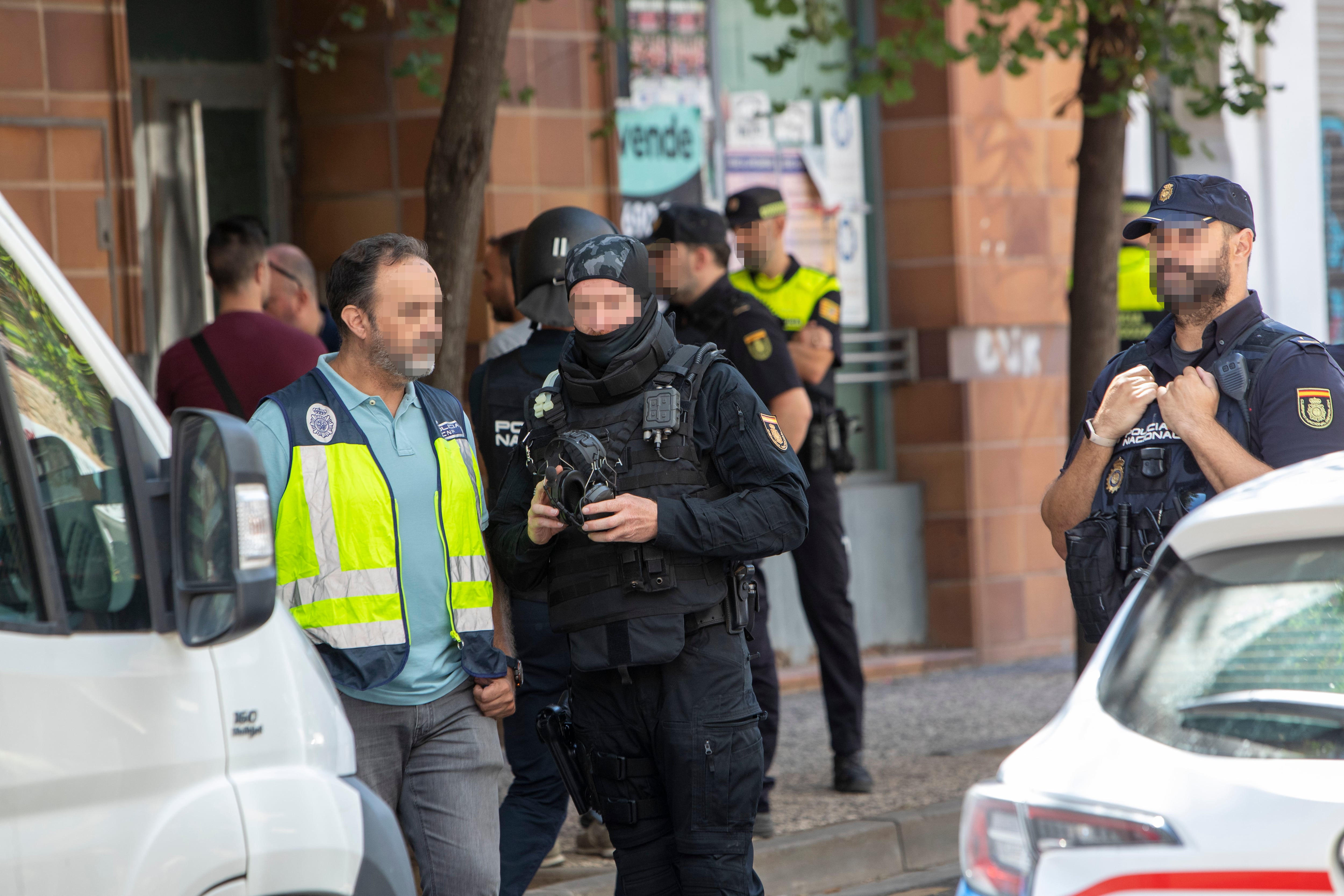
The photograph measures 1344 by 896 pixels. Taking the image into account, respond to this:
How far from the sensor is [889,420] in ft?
31.2

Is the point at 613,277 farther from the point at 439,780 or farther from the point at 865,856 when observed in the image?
the point at 865,856

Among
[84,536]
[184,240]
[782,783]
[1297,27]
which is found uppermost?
[1297,27]

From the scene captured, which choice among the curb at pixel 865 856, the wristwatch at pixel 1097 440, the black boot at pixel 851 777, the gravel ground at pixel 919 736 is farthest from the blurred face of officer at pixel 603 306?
the black boot at pixel 851 777

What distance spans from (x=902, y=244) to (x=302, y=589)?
662 centimetres

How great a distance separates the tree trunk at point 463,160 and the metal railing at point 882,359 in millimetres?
4350

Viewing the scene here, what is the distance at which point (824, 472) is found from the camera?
20.2 ft

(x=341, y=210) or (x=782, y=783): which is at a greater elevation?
(x=341, y=210)

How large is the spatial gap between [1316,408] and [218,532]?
7.53ft

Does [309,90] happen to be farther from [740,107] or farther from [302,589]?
[302,589]

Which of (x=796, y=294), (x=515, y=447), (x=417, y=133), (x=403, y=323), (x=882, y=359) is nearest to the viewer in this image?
(x=403, y=323)

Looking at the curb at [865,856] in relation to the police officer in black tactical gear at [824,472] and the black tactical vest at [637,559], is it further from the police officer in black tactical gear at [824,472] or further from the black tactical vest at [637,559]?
the black tactical vest at [637,559]

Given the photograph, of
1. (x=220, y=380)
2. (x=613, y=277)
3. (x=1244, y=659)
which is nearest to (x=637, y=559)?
(x=613, y=277)

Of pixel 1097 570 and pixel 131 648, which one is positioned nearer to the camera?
pixel 131 648

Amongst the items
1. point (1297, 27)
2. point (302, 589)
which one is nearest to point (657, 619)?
point (302, 589)
